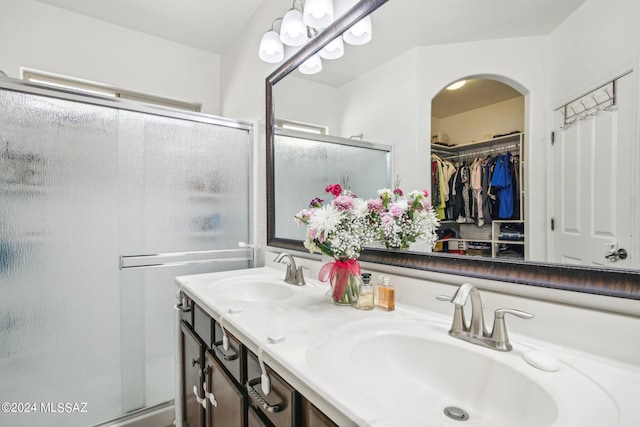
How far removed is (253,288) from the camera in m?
1.57

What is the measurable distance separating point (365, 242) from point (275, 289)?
66 centimetres

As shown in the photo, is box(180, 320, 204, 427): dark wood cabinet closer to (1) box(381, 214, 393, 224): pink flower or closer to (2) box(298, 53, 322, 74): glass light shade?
(1) box(381, 214, 393, 224): pink flower

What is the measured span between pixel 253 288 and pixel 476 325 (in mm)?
1097

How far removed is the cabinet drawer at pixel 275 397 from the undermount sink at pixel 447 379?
9 centimetres

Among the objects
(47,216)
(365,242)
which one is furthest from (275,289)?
(47,216)

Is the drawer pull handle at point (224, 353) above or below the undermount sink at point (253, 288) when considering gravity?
below

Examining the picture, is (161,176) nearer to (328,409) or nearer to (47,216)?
(47,216)

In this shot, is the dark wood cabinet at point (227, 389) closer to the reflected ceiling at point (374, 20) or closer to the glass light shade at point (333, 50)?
the reflected ceiling at point (374, 20)

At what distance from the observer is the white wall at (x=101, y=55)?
2.01m

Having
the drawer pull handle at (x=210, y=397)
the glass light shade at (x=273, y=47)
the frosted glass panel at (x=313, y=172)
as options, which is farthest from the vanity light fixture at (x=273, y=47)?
the drawer pull handle at (x=210, y=397)

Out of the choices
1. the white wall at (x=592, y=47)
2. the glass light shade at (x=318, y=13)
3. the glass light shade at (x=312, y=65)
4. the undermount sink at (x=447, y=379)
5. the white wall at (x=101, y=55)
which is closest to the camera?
the undermount sink at (x=447, y=379)

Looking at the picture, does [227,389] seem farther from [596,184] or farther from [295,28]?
[295,28]

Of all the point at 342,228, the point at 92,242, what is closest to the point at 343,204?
the point at 342,228

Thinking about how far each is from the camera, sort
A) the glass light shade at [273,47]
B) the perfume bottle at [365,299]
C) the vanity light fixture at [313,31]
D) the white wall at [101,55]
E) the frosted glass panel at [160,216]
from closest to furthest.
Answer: the perfume bottle at [365,299]
the vanity light fixture at [313,31]
the frosted glass panel at [160,216]
the glass light shade at [273,47]
the white wall at [101,55]
